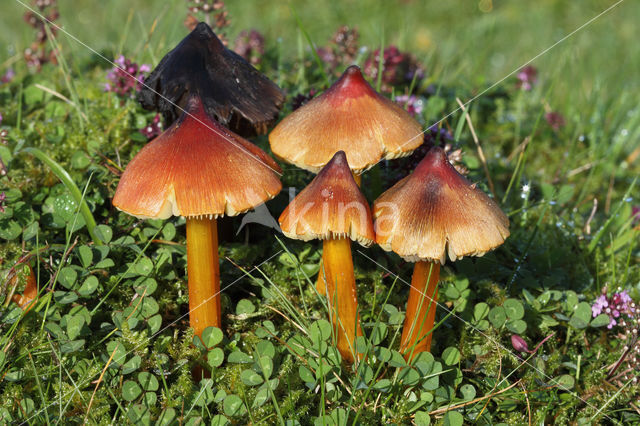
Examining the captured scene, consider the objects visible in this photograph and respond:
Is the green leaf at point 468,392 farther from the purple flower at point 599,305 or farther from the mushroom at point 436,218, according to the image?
the purple flower at point 599,305

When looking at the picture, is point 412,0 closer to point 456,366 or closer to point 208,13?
point 208,13

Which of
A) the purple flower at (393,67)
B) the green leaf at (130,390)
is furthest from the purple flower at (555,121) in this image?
the green leaf at (130,390)

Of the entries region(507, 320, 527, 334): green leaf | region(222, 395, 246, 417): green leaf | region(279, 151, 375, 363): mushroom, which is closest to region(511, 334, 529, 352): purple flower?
region(507, 320, 527, 334): green leaf

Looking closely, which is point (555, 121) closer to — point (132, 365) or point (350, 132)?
point (350, 132)

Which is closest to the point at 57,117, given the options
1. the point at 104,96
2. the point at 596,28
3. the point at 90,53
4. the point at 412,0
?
the point at 104,96

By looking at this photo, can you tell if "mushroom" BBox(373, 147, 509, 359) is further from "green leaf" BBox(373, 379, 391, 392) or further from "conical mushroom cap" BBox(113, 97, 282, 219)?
"conical mushroom cap" BBox(113, 97, 282, 219)
